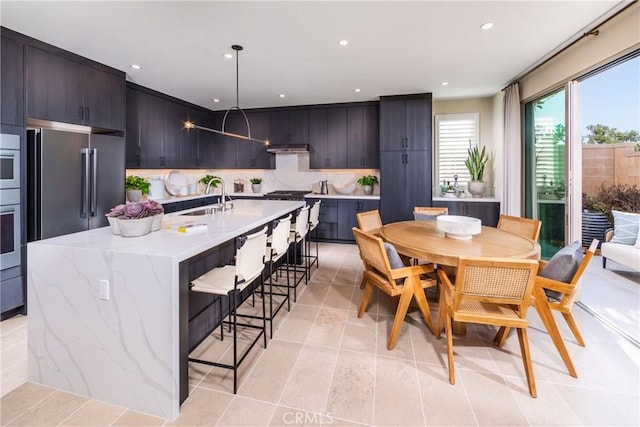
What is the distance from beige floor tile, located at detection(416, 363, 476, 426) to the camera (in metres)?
1.62

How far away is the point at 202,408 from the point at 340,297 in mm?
1788

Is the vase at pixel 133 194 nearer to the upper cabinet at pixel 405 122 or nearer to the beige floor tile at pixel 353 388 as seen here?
the beige floor tile at pixel 353 388

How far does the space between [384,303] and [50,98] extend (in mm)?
3993

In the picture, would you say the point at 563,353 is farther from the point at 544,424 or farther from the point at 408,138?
the point at 408,138

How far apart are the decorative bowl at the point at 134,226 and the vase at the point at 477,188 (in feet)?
16.3

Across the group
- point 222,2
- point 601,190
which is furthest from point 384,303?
point 222,2

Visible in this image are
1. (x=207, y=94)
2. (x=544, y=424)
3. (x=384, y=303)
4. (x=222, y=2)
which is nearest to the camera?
(x=544, y=424)

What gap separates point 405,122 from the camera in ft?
16.9

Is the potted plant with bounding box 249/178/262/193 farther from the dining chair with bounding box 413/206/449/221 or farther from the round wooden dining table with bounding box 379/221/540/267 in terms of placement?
the round wooden dining table with bounding box 379/221/540/267

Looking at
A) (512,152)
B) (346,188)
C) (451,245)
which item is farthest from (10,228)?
(512,152)

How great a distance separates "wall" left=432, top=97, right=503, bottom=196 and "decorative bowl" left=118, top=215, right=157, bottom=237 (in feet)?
17.1

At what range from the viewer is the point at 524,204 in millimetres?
4438

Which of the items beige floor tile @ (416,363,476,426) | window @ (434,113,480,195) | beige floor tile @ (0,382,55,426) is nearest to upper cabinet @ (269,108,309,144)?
window @ (434,113,480,195)

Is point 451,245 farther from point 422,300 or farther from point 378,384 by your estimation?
point 378,384
